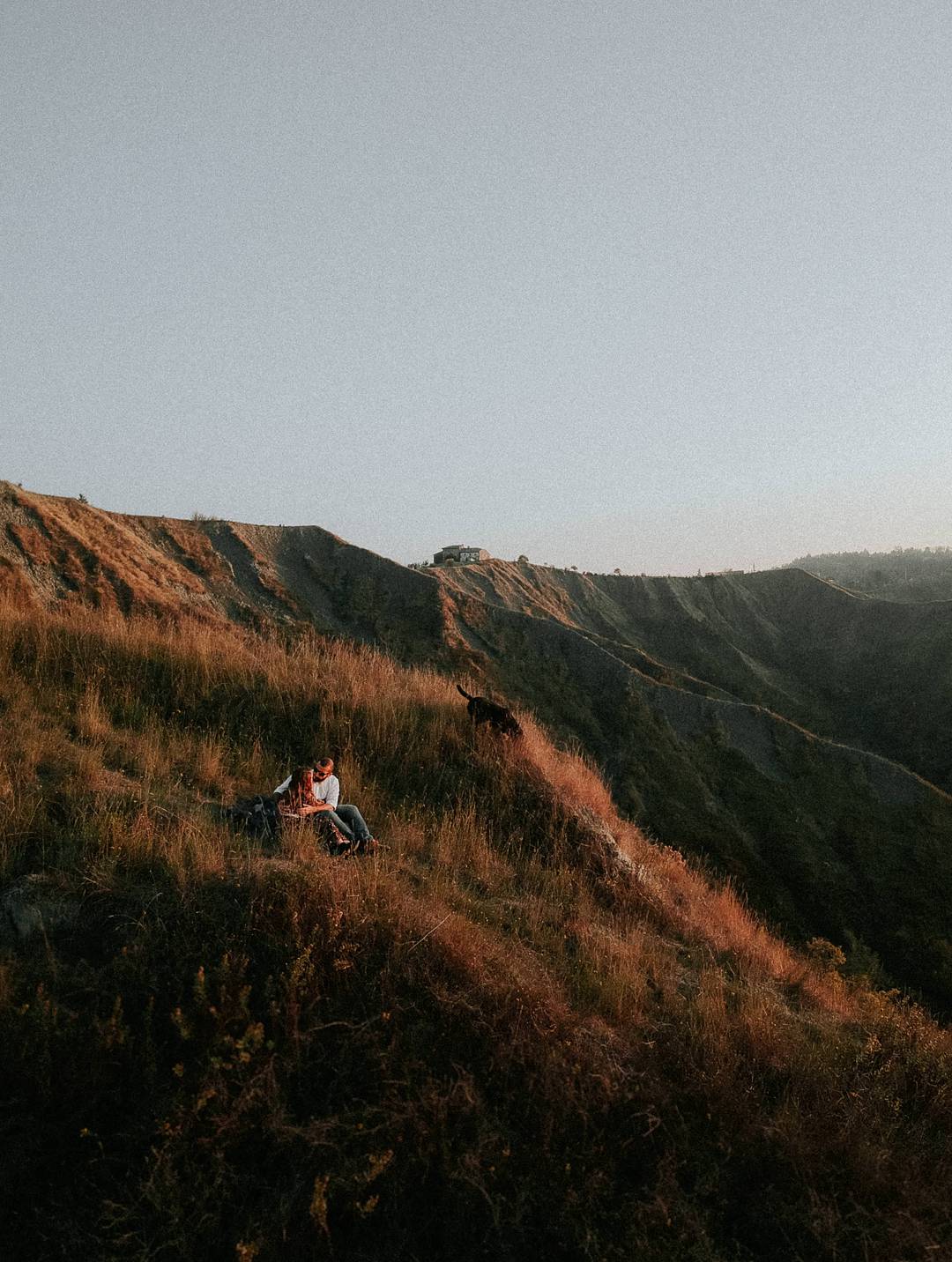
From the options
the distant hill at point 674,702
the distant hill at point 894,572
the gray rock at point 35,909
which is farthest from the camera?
the distant hill at point 894,572

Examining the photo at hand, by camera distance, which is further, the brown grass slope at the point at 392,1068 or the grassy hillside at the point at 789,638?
the grassy hillside at the point at 789,638

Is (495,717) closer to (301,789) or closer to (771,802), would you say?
(301,789)

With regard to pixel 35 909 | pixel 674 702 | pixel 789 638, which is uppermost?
pixel 789 638

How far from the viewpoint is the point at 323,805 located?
5930 millimetres

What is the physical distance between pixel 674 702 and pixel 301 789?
26496mm

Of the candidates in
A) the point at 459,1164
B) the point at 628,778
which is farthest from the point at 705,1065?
the point at 628,778

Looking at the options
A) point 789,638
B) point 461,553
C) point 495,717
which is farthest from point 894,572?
point 495,717

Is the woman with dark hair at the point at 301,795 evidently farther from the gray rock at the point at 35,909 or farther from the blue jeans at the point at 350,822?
the gray rock at the point at 35,909

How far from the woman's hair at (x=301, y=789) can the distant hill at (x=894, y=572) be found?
189ft

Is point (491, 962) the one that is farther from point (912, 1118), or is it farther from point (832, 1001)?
point (832, 1001)

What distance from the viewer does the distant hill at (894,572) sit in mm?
65188

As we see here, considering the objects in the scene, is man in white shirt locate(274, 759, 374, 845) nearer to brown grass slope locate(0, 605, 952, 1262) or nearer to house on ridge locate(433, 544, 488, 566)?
brown grass slope locate(0, 605, 952, 1262)

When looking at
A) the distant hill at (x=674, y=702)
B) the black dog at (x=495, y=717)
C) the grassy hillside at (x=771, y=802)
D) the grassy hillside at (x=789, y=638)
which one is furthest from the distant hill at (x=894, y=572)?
the black dog at (x=495, y=717)

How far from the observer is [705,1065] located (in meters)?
3.55
